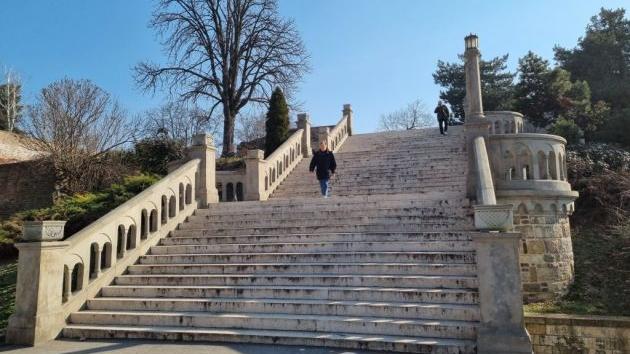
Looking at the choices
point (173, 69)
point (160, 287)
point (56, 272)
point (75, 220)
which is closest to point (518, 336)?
point (160, 287)

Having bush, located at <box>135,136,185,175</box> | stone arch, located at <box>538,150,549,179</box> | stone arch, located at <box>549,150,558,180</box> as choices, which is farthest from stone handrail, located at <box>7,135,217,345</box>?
bush, located at <box>135,136,185,175</box>

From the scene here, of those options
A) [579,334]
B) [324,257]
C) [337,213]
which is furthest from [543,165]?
[324,257]

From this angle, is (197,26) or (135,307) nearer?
(135,307)

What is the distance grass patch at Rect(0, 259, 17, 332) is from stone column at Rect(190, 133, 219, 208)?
158 inches

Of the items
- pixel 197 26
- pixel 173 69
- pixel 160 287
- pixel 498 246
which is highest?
pixel 197 26

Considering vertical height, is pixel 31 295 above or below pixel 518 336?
above

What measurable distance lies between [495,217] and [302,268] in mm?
3143

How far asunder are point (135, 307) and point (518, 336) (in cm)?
524

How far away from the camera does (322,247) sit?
25.6 feet

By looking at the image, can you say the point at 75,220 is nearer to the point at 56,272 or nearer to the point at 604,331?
the point at 56,272

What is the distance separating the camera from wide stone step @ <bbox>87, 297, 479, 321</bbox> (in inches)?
223

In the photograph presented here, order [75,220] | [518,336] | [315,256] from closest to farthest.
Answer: [518,336], [315,256], [75,220]

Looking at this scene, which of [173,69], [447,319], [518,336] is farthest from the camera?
[173,69]

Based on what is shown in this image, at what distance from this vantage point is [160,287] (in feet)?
23.2
